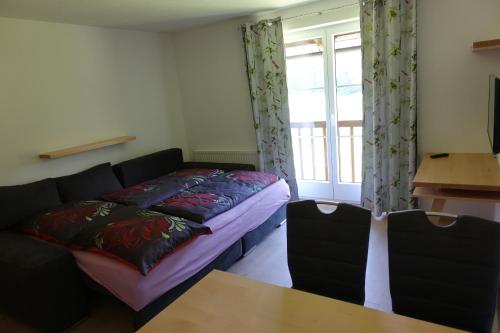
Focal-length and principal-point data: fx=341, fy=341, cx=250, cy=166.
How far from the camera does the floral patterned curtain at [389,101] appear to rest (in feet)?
10.4

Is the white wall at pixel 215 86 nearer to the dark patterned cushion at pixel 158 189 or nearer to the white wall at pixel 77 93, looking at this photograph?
the white wall at pixel 77 93

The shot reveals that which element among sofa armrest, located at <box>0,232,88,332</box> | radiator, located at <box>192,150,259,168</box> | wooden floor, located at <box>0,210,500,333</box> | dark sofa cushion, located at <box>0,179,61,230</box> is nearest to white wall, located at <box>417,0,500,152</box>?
wooden floor, located at <box>0,210,500,333</box>

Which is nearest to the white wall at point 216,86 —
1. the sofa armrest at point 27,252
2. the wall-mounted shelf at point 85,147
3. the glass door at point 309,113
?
the glass door at point 309,113

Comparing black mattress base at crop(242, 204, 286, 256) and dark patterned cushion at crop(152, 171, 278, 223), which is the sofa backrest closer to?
dark patterned cushion at crop(152, 171, 278, 223)

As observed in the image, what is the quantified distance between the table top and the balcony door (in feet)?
3.37

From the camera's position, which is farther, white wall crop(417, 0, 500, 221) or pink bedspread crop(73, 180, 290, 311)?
white wall crop(417, 0, 500, 221)

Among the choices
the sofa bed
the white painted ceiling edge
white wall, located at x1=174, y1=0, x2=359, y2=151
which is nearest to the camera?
the sofa bed

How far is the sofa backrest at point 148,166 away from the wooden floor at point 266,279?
4.90 ft

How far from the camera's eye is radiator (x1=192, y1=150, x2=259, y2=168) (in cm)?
446

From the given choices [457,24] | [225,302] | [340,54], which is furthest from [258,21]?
[225,302]

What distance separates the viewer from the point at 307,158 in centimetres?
432

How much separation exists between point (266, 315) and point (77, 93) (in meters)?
3.32

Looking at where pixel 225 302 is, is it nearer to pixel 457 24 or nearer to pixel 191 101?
pixel 457 24

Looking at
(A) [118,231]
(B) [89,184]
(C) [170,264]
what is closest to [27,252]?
(A) [118,231]
